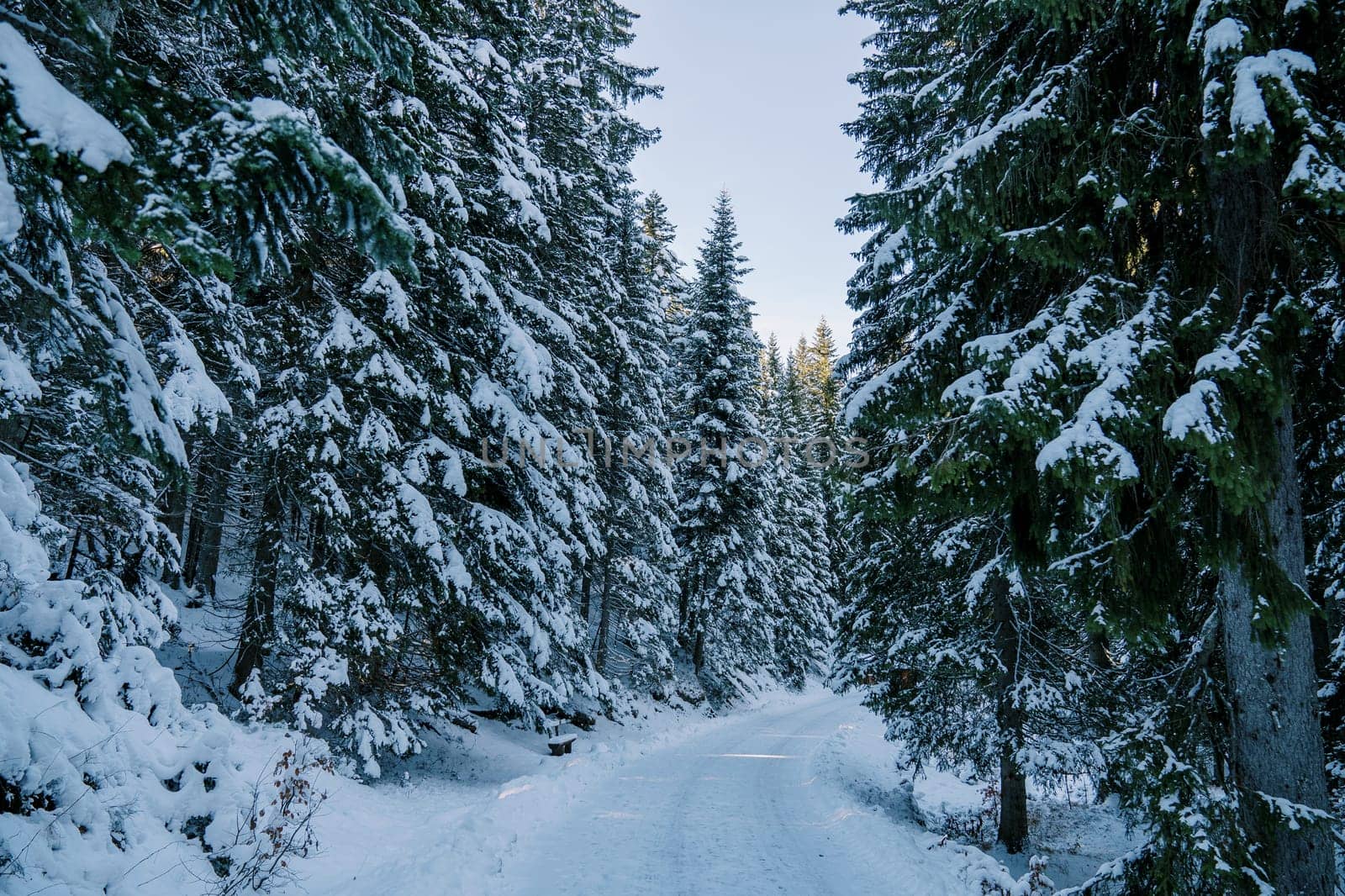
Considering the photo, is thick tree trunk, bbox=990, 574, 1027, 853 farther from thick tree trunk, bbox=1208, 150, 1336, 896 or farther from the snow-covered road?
thick tree trunk, bbox=1208, 150, 1336, 896

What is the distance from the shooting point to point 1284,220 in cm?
502

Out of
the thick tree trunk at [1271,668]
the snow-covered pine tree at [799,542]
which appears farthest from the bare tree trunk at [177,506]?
the snow-covered pine tree at [799,542]

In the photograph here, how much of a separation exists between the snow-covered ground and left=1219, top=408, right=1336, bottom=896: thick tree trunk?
2935 mm

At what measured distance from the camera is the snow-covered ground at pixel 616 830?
6664 mm

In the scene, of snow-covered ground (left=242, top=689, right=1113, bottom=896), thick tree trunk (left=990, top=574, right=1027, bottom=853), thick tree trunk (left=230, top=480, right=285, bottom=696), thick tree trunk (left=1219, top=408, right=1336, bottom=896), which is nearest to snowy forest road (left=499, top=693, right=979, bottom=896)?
snow-covered ground (left=242, top=689, right=1113, bottom=896)

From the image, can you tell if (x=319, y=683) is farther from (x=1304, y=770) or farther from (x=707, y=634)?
(x=707, y=634)

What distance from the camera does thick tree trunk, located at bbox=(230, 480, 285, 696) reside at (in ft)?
30.0

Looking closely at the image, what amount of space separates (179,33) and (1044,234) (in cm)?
1018

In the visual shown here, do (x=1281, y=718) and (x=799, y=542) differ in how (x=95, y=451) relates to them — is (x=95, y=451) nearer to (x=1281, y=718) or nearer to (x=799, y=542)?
(x=1281, y=718)

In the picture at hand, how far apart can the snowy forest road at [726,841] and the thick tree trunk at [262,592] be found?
199 inches

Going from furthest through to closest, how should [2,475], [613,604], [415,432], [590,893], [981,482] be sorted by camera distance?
[613,604] → [415,432] → [590,893] → [981,482] → [2,475]

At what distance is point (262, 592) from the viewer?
9.31 metres

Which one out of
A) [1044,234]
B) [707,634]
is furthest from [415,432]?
[707,634]

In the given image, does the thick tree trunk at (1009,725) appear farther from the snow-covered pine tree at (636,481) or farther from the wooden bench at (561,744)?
the snow-covered pine tree at (636,481)
